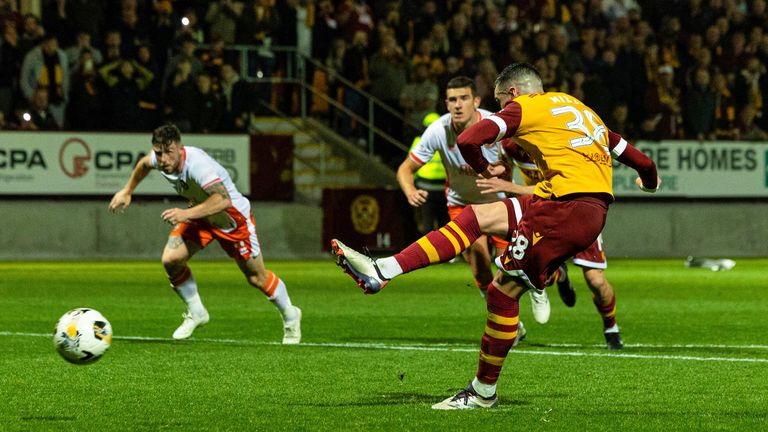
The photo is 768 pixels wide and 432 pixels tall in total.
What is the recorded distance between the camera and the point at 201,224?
11.8 metres

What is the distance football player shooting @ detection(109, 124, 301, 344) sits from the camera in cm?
1142

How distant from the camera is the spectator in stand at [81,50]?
22.7 m

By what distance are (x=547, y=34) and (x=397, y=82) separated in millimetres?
3002

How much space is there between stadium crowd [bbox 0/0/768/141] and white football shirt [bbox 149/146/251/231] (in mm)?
11232

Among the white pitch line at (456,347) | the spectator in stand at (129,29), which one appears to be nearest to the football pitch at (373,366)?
the white pitch line at (456,347)

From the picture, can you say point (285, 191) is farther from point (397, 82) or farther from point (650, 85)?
point (650, 85)

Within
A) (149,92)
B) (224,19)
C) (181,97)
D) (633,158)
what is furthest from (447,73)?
(633,158)

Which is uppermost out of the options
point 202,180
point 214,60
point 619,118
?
point 202,180

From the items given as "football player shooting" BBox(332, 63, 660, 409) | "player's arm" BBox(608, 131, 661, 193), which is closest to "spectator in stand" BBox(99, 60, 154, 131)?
"player's arm" BBox(608, 131, 661, 193)

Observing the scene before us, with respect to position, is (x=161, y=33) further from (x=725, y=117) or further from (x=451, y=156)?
(x=451, y=156)

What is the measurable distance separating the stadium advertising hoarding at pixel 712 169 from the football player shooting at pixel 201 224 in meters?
17.0

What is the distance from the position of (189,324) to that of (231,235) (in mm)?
811

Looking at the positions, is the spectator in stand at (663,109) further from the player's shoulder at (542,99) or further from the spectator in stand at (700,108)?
the player's shoulder at (542,99)

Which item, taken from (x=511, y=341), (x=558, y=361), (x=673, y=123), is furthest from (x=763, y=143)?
(x=511, y=341)
